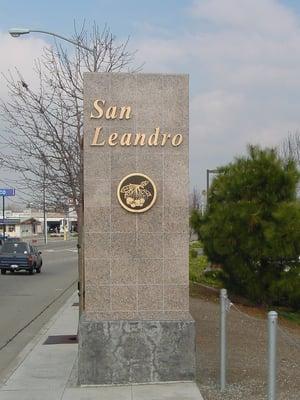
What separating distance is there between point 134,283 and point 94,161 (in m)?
1.50

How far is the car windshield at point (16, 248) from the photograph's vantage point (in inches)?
1374

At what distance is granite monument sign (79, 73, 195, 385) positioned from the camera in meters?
7.82

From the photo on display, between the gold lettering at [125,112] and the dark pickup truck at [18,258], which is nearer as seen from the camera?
the gold lettering at [125,112]

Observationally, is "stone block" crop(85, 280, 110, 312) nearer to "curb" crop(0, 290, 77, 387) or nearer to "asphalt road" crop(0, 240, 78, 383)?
"curb" crop(0, 290, 77, 387)

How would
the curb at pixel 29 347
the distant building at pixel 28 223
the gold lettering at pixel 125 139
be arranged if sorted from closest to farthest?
the gold lettering at pixel 125 139 < the curb at pixel 29 347 < the distant building at pixel 28 223

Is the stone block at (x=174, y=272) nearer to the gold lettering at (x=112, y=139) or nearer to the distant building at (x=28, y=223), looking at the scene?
the gold lettering at (x=112, y=139)

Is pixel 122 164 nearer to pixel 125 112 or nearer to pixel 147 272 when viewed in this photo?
pixel 125 112

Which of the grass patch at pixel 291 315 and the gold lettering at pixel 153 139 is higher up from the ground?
the gold lettering at pixel 153 139

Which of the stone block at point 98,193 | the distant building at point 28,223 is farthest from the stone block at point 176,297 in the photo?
the distant building at point 28,223

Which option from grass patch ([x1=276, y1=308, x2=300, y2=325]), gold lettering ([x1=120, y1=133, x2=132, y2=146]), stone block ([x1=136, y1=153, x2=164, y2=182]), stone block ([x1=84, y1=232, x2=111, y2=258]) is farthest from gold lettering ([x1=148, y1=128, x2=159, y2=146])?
grass patch ([x1=276, y1=308, x2=300, y2=325])

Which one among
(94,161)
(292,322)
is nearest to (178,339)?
(94,161)

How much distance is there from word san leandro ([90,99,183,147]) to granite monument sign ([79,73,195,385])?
12 millimetres

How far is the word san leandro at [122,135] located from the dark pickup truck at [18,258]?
26.8 metres

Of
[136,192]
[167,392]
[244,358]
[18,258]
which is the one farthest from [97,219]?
[18,258]
